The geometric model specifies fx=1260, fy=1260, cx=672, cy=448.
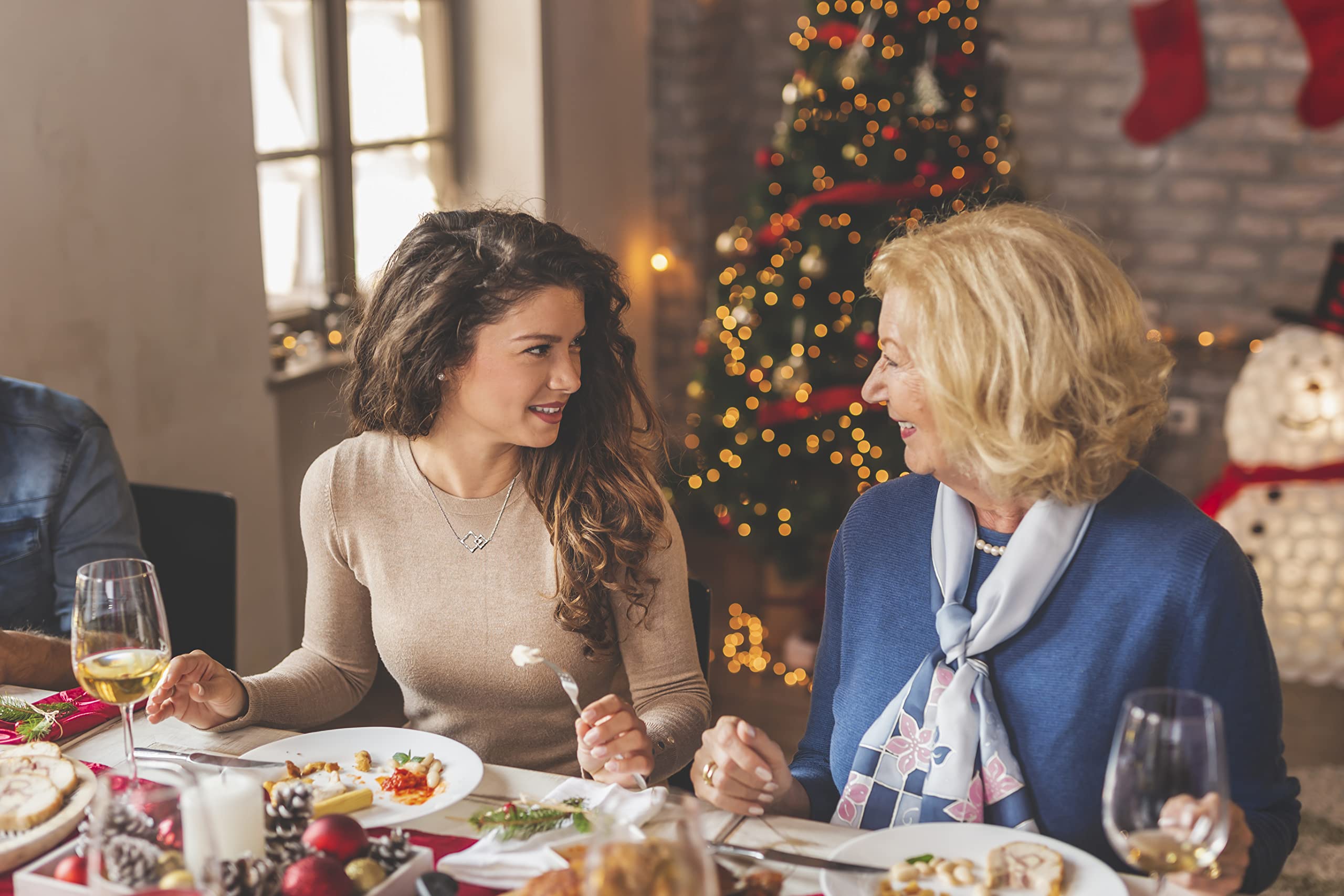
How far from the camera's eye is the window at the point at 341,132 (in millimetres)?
3170

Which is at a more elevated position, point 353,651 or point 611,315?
point 611,315

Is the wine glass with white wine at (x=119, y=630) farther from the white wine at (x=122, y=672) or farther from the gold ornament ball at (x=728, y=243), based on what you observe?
the gold ornament ball at (x=728, y=243)

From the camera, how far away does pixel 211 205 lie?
266 cm

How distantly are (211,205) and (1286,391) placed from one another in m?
2.65

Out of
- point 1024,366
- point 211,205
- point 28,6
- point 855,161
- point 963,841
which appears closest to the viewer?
point 963,841

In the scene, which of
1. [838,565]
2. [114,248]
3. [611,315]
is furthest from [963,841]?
[114,248]

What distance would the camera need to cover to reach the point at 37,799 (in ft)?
3.83

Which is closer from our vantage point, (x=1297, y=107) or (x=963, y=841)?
(x=963, y=841)

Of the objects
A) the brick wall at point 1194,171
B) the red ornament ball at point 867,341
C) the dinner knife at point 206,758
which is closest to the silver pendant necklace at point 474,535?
the dinner knife at point 206,758

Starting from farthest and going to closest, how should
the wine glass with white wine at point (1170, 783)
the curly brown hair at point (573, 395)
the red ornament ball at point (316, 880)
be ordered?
1. the curly brown hair at point (573, 395)
2. the red ornament ball at point (316, 880)
3. the wine glass with white wine at point (1170, 783)

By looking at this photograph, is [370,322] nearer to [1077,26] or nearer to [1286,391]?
[1286,391]

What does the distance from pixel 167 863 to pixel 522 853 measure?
33 cm

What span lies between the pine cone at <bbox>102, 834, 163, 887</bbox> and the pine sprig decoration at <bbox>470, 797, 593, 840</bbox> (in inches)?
13.3

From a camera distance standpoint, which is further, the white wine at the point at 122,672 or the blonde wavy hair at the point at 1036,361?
the blonde wavy hair at the point at 1036,361
